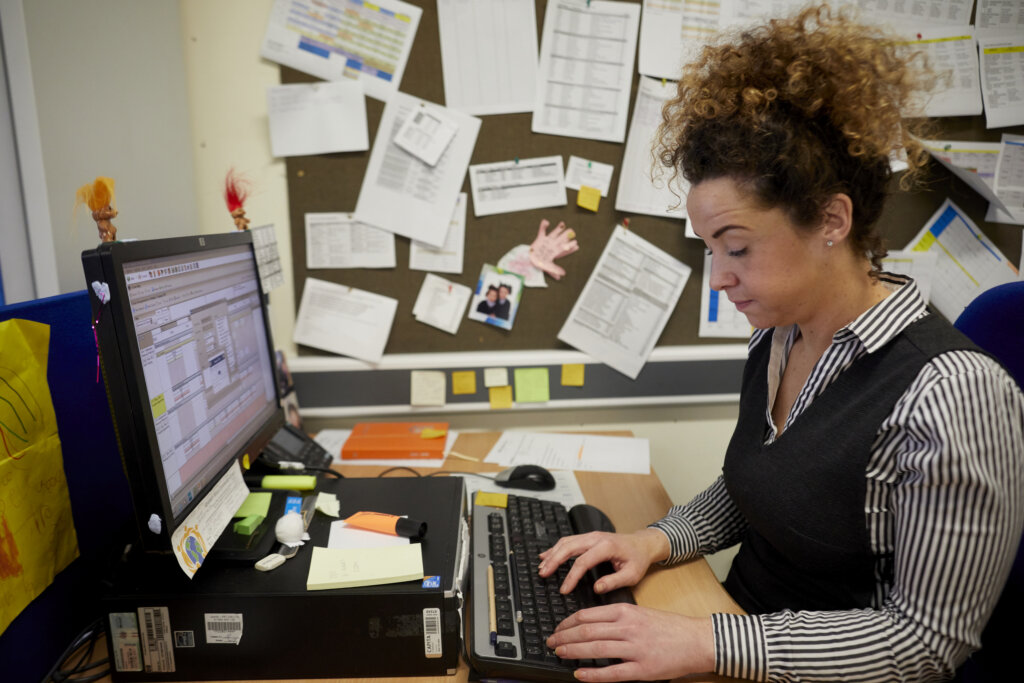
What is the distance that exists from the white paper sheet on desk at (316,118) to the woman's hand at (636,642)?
114 centimetres

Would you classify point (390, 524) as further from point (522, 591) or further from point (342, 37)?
point (342, 37)

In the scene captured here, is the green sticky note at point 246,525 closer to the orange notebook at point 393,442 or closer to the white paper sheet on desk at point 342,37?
the orange notebook at point 393,442

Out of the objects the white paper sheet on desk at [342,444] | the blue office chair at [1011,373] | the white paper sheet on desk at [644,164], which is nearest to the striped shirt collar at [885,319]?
the blue office chair at [1011,373]

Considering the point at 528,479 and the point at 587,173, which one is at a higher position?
the point at 587,173

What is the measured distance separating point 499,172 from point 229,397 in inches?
33.6

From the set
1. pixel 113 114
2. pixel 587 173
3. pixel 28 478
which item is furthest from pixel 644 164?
pixel 28 478

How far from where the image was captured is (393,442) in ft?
4.41

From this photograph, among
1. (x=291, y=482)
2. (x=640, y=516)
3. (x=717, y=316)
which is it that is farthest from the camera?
(x=717, y=316)

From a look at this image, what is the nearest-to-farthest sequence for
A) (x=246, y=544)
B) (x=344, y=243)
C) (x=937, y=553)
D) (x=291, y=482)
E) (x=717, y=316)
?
1. (x=937, y=553)
2. (x=246, y=544)
3. (x=291, y=482)
4. (x=344, y=243)
5. (x=717, y=316)

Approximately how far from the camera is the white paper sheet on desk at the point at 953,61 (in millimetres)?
1497

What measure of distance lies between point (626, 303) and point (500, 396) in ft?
1.27

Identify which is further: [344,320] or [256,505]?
[344,320]

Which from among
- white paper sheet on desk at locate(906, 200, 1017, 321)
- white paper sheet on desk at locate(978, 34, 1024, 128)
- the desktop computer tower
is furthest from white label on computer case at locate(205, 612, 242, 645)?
white paper sheet on desk at locate(978, 34, 1024, 128)

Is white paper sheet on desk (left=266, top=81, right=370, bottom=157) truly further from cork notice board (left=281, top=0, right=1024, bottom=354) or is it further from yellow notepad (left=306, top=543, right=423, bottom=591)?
yellow notepad (left=306, top=543, right=423, bottom=591)
